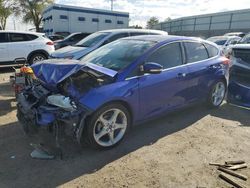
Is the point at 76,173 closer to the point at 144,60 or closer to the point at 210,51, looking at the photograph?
the point at 144,60

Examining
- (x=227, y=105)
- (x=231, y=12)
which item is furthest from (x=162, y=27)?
(x=227, y=105)

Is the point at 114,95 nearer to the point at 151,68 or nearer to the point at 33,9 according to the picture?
the point at 151,68

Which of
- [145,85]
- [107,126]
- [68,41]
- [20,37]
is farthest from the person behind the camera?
[68,41]

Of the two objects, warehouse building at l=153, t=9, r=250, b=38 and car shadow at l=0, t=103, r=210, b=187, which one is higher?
warehouse building at l=153, t=9, r=250, b=38

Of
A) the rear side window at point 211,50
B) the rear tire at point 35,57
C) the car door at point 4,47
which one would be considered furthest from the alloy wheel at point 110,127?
the car door at point 4,47

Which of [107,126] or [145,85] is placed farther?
[145,85]

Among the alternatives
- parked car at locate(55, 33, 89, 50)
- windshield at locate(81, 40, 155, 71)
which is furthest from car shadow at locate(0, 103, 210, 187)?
parked car at locate(55, 33, 89, 50)

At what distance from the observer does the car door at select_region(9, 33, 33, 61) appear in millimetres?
11500

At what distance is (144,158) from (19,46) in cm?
940

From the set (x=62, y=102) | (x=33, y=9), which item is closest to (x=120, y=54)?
(x=62, y=102)

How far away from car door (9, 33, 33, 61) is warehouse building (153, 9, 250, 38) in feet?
89.6

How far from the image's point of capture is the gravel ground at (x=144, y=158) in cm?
348

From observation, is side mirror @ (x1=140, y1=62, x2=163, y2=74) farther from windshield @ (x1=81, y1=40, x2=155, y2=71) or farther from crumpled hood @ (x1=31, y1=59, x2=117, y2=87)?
crumpled hood @ (x1=31, y1=59, x2=117, y2=87)

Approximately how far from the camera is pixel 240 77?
21.1ft
